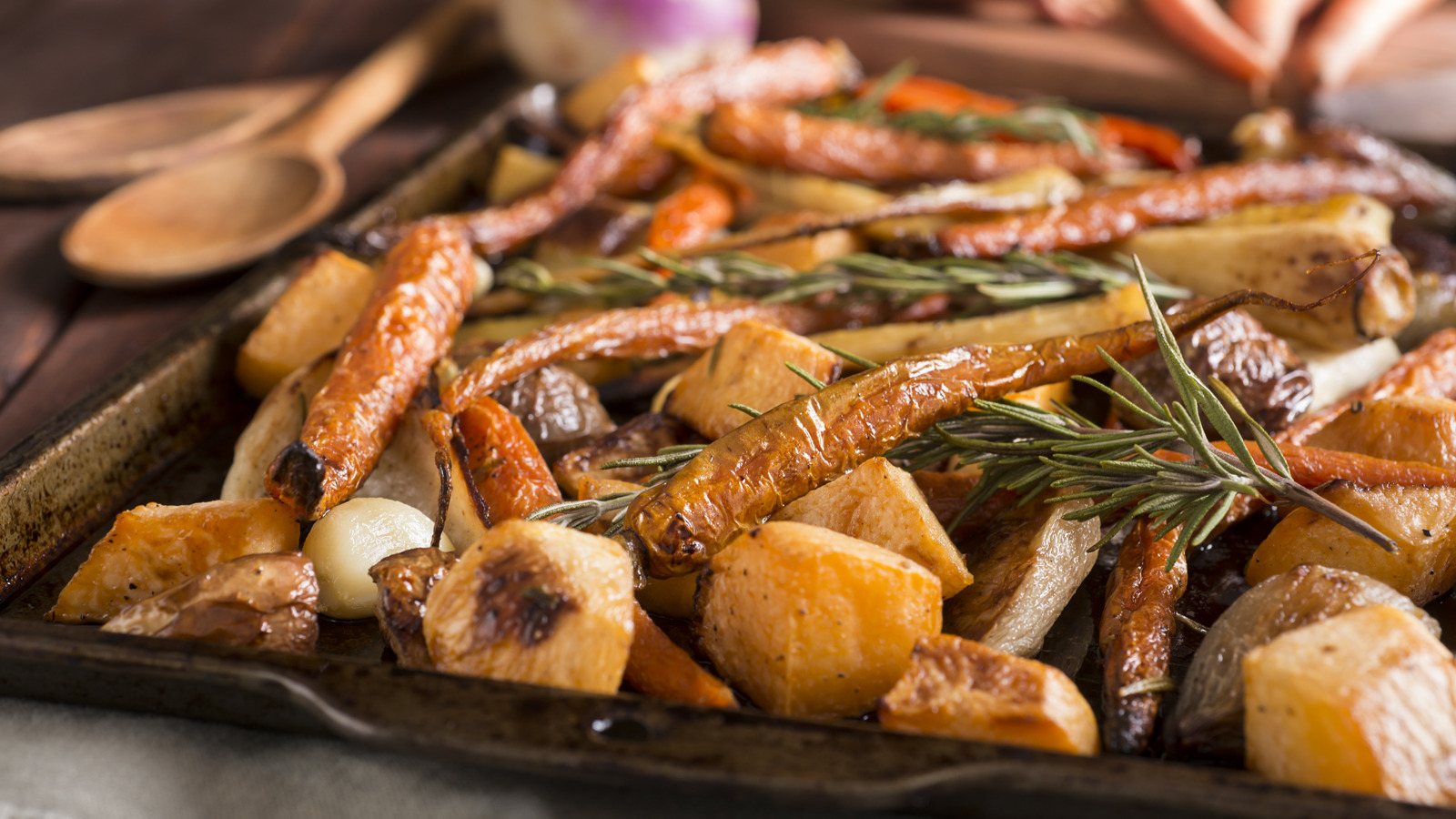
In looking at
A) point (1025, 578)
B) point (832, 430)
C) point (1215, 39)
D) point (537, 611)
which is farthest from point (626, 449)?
point (1215, 39)

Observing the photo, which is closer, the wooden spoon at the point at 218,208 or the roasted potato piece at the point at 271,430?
the roasted potato piece at the point at 271,430

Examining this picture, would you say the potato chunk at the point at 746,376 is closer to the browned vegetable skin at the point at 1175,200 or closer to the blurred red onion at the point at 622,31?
the browned vegetable skin at the point at 1175,200

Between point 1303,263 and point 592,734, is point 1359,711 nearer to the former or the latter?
point 592,734

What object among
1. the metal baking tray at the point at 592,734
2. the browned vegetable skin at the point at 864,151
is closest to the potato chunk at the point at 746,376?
the metal baking tray at the point at 592,734

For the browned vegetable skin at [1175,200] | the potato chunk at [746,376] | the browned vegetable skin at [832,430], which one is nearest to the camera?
the browned vegetable skin at [832,430]

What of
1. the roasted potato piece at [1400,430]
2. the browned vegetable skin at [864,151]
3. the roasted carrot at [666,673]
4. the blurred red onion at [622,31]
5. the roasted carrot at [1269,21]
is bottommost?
the roasted carrot at [666,673]

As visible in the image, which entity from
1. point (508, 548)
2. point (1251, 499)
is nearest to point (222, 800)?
point (508, 548)

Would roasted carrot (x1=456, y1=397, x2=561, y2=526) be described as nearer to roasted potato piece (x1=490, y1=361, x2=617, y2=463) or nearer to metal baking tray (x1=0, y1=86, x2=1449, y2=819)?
roasted potato piece (x1=490, y1=361, x2=617, y2=463)
